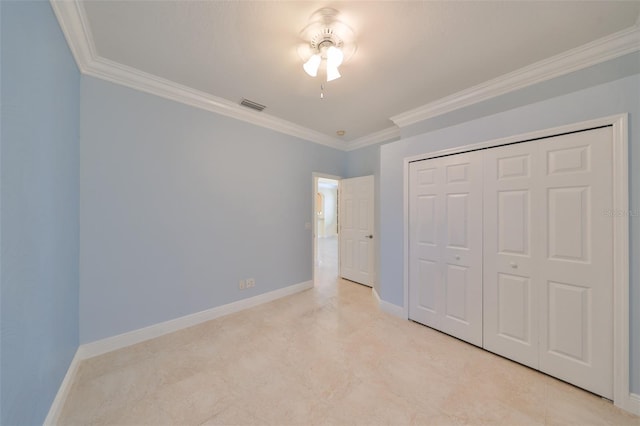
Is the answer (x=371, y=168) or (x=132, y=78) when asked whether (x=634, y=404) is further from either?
(x=132, y=78)

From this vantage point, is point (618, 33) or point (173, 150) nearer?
point (618, 33)

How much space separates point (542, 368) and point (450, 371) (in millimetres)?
777

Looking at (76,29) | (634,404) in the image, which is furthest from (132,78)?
(634,404)

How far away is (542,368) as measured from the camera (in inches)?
76.6

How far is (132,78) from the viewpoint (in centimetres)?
229

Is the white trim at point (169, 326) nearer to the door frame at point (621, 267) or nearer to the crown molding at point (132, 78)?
the crown molding at point (132, 78)

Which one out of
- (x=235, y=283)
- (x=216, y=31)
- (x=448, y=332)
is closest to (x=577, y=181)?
(x=448, y=332)

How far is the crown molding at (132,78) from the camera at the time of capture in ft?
5.31

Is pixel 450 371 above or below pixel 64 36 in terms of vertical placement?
below

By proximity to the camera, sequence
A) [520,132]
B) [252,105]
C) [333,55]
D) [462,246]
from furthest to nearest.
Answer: [252,105] < [462,246] < [520,132] < [333,55]

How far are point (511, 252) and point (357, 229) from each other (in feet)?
8.21

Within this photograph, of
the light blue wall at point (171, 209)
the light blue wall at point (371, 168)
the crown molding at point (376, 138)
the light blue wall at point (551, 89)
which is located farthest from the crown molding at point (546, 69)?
the light blue wall at point (171, 209)

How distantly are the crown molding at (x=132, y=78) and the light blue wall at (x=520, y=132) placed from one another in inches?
71.3

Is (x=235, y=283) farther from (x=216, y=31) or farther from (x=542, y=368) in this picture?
(x=542, y=368)
